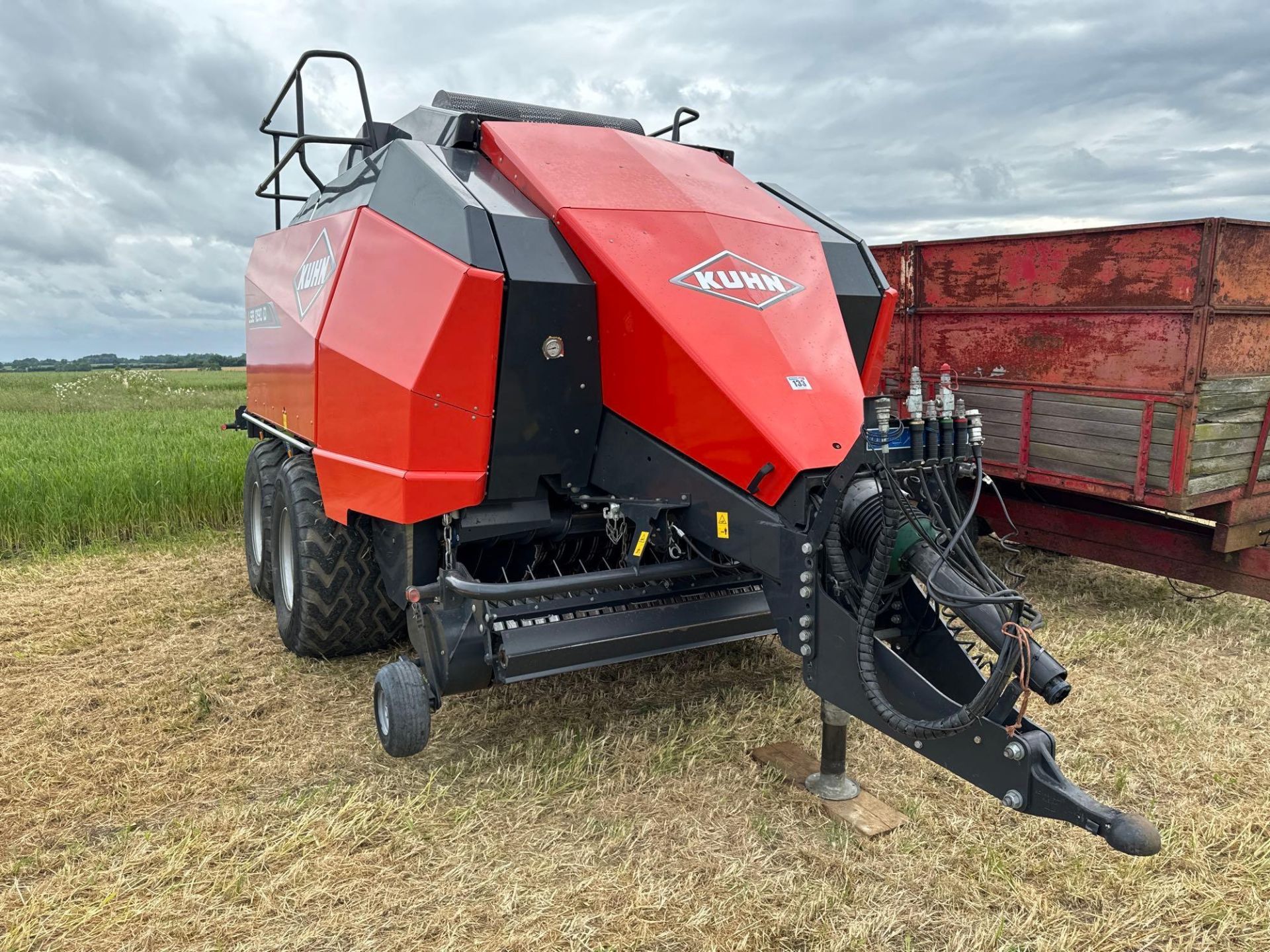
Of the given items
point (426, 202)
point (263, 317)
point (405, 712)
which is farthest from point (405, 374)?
point (263, 317)

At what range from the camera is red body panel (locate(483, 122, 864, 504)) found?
2705 mm

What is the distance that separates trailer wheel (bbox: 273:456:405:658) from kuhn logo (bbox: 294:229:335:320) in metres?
0.72

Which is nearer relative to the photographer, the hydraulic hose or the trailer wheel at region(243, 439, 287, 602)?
the hydraulic hose

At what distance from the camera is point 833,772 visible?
116 inches

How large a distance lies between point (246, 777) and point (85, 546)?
181 inches

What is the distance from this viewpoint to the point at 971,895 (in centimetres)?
246

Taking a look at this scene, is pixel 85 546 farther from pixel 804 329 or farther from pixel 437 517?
pixel 804 329

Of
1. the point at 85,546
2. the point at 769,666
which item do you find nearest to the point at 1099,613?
the point at 769,666

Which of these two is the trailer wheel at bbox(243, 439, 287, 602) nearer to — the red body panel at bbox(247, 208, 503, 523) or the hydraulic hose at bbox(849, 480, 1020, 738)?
the red body panel at bbox(247, 208, 503, 523)

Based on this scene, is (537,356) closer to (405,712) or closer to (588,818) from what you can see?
(405,712)

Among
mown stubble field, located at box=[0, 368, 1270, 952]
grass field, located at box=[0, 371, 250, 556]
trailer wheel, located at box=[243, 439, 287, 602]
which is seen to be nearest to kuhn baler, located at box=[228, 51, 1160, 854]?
mown stubble field, located at box=[0, 368, 1270, 952]

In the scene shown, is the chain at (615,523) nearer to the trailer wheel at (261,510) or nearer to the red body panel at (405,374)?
the red body panel at (405,374)

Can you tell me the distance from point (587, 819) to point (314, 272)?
2.43 metres

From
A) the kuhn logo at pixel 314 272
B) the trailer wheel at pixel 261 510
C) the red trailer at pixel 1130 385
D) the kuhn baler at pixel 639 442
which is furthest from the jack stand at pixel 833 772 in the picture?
the trailer wheel at pixel 261 510
